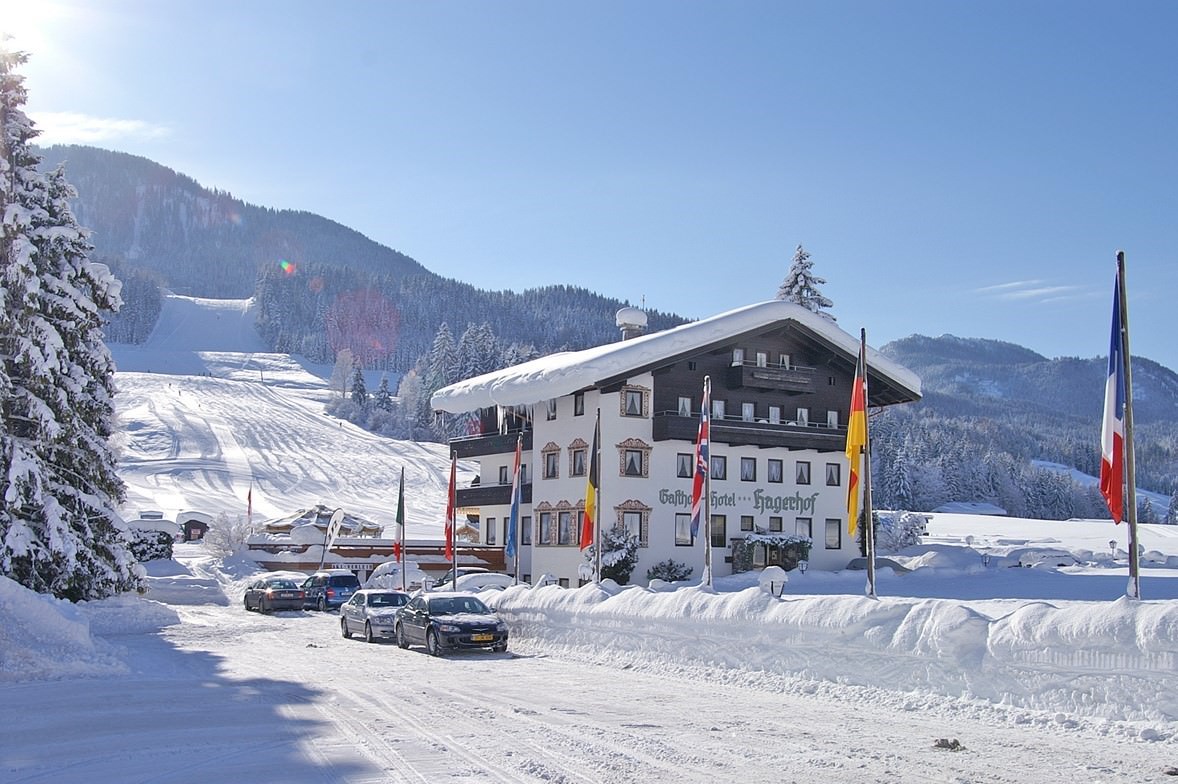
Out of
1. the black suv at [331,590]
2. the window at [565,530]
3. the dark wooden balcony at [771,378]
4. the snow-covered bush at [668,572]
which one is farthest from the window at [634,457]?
the black suv at [331,590]

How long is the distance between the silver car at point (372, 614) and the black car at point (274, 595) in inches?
482

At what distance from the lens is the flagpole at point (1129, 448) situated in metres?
16.6

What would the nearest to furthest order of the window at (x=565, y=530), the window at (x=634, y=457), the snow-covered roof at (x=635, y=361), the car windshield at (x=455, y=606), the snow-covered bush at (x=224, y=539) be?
the car windshield at (x=455, y=606) < the snow-covered roof at (x=635, y=361) < the window at (x=634, y=457) < the window at (x=565, y=530) < the snow-covered bush at (x=224, y=539)

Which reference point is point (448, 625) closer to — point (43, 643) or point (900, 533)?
point (43, 643)

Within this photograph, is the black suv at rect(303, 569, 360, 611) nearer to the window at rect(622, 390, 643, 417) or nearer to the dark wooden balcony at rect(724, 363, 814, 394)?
the window at rect(622, 390, 643, 417)

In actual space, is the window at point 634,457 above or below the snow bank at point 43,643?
above

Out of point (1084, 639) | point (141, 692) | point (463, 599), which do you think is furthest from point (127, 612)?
point (1084, 639)

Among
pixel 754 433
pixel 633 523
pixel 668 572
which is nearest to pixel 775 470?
pixel 754 433

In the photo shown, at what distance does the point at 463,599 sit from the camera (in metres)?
28.7

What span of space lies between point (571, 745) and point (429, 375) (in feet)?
455

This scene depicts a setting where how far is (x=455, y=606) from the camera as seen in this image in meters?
28.4

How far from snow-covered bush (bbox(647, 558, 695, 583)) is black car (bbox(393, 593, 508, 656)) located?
18.1 metres

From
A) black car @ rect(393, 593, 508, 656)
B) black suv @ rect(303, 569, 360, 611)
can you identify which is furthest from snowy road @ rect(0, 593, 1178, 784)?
black suv @ rect(303, 569, 360, 611)

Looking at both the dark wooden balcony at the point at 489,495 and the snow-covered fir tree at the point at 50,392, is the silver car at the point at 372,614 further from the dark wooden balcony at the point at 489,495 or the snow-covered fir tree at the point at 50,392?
the dark wooden balcony at the point at 489,495
